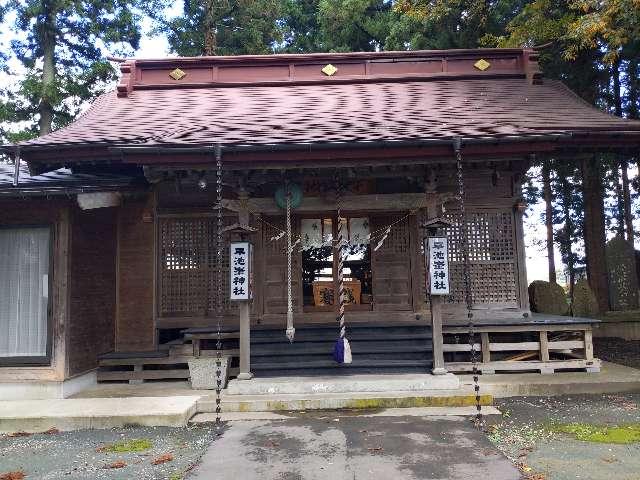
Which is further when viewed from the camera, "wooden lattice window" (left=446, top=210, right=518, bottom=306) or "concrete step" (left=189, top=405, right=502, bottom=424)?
"wooden lattice window" (left=446, top=210, right=518, bottom=306)

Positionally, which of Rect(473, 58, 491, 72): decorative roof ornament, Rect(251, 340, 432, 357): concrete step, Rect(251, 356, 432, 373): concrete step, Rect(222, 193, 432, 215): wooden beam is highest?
Rect(473, 58, 491, 72): decorative roof ornament

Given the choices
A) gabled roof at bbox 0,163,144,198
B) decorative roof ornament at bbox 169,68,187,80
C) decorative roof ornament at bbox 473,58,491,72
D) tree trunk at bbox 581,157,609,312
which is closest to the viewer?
gabled roof at bbox 0,163,144,198

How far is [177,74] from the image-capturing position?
10.5 meters

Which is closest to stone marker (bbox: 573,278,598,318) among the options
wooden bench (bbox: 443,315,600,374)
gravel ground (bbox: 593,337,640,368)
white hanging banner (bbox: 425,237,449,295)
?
gravel ground (bbox: 593,337,640,368)

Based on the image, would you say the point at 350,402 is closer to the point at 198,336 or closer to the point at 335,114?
the point at 198,336

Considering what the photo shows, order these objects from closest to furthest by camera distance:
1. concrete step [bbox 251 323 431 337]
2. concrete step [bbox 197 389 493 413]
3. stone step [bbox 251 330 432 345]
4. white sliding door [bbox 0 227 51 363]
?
concrete step [bbox 197 389 493 413], white sliding door [bbox 0 227 51 363], stone step [bbox 251 330 432 345], concrete step [bbox 251 323 431 337]

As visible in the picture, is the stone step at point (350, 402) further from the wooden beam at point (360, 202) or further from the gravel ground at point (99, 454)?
the wooden beam at point (360, 202)

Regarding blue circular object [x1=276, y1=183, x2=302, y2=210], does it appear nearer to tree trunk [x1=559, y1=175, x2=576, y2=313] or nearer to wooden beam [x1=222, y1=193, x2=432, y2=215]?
wooden beam [x1=222, y1=193, x2=432, y2=215]

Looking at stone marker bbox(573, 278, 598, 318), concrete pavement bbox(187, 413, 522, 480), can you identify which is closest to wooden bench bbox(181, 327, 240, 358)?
concrete pavement bbox(187, 413, 522, 480)

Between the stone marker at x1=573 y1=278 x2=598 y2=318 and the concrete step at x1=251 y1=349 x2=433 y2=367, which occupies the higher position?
the stone marker at x1=573 y1=278 x2=598 y2=318

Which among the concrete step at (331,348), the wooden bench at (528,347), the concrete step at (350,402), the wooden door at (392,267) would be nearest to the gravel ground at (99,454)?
the concrete step at (350,402)

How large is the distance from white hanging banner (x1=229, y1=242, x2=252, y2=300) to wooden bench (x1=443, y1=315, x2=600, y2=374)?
11.3 ft

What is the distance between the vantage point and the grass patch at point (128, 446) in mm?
4918

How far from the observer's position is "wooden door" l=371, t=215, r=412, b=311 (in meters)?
8.36
